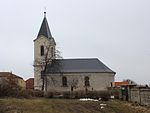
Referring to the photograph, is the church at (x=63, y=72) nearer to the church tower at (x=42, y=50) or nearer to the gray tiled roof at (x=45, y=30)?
the church tower at (x=42, y=50)

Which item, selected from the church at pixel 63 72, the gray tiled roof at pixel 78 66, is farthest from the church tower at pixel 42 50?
the gray tiled roof at pixel 78 66

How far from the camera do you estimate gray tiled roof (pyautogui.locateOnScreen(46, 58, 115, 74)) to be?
7344 centimetres

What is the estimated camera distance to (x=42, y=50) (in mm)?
76438

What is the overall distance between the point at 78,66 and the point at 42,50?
9.32 m

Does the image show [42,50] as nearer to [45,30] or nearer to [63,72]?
[45,30]

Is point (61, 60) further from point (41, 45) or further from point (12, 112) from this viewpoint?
point (12, 112)

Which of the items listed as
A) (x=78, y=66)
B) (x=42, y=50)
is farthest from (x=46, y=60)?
(x=78, y=66)

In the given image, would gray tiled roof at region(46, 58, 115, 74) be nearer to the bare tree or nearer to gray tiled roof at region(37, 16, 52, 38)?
the bare tree

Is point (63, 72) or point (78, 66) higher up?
point (78, 66)

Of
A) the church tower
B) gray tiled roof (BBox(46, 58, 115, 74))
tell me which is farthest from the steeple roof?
gray tiled roof (BBox(46, 58, 115, 74))

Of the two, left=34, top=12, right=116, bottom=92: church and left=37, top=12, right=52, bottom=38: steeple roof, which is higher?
left=37, top=12, right=52, bottom=38: steeple roof

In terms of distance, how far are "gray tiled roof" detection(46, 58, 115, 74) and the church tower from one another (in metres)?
2.06

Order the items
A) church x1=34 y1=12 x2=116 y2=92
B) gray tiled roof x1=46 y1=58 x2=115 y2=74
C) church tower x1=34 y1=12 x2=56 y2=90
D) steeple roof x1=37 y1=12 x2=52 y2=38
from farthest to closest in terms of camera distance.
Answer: steeple roof x1=37 y1=12 x2=52 y2=38
church tower x1=34 y1=12 x2=56 y2=90
gray tiled roof x1=46 y1=58 x2=115 y2=74
church x1=34 y1=12 x2=116 y2=92

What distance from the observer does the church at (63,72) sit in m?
72.2
